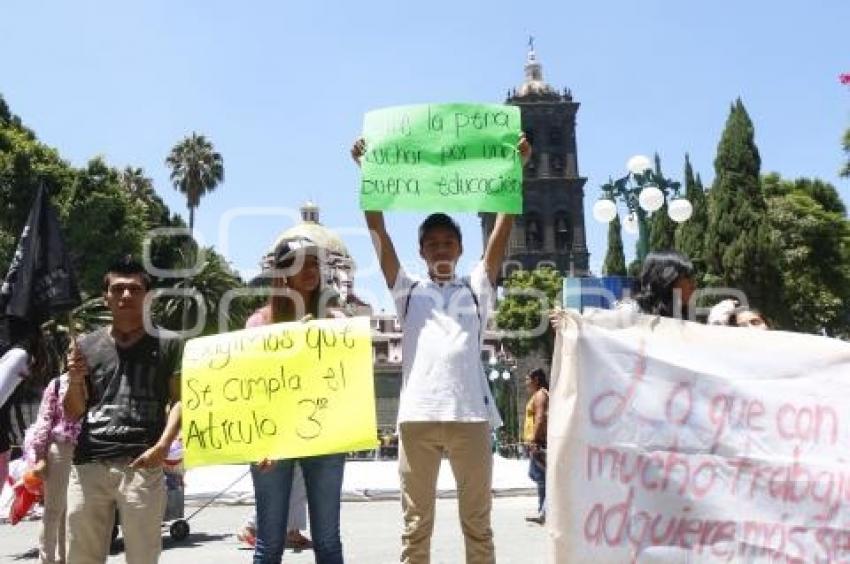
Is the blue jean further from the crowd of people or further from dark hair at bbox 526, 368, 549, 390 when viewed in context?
dark hair at bbox 526, 368, 549, 390

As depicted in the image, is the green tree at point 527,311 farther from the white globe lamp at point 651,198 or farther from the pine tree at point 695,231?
the white globe lamp at point 651,198

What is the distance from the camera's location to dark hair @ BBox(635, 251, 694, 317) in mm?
4270

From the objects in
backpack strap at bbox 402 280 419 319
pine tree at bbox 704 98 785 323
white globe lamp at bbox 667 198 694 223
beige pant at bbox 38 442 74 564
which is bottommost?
beige pant at bbox 38 442 74 564

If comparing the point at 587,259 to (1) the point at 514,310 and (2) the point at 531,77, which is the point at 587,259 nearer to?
(2) the point at 531,77

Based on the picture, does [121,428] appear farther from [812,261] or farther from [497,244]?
[812,261]

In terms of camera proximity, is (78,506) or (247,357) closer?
(78,506)

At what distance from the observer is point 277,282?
439 centimetres

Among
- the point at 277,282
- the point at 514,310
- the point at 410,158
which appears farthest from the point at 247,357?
the point at 514,310

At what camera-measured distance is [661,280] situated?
4281 mm

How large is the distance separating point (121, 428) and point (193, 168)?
55390mm

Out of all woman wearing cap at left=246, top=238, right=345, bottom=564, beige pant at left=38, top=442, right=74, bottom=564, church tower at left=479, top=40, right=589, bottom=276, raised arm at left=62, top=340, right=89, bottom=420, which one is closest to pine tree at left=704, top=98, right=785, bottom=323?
church tower at left=479, top=40, right=589, bottom=276

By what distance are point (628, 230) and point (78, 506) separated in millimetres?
15255

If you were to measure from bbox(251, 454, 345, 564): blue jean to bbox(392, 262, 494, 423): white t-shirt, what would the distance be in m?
0.41

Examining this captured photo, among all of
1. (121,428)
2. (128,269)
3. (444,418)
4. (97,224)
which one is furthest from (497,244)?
(97,224)
